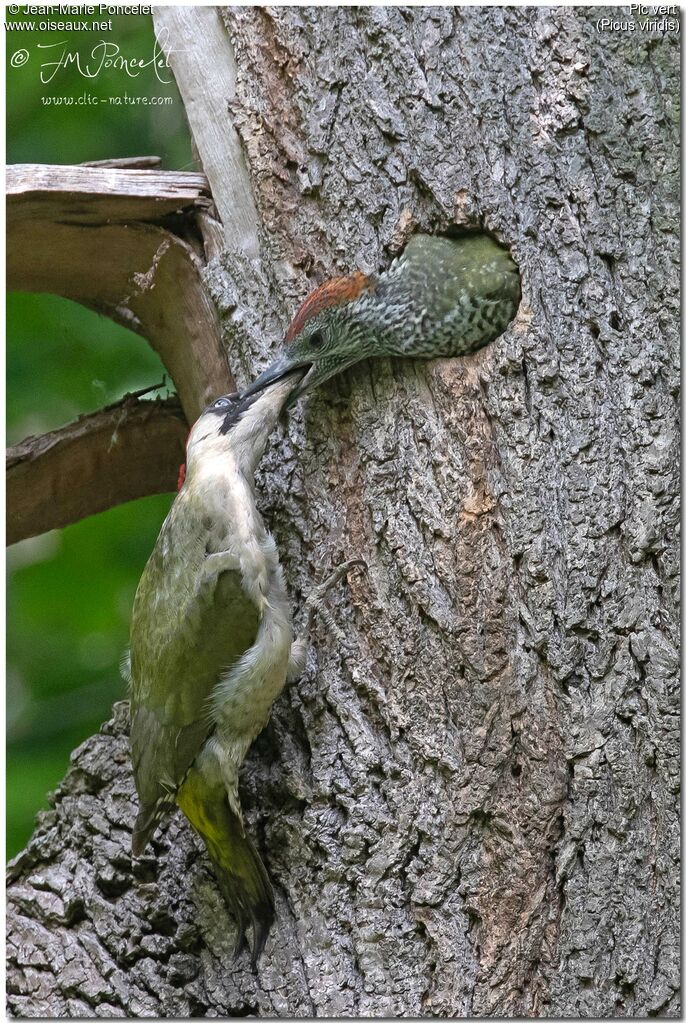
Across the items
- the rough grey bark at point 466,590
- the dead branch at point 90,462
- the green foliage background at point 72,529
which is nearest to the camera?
the rough grey bark at point 466,590

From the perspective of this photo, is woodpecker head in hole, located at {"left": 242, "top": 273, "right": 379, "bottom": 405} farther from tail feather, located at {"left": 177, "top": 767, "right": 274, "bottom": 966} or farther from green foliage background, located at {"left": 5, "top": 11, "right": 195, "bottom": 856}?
green foliage background, located at {"left": 5, "top": 11, "right": 195, "bottom": 856}

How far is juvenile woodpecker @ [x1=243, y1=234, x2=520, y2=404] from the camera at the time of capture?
2535 mm

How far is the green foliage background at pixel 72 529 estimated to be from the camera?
12.4ft

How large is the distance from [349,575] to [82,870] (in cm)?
121

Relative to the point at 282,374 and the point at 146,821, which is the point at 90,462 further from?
the point at 146,821

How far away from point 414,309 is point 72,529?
213 centimetres

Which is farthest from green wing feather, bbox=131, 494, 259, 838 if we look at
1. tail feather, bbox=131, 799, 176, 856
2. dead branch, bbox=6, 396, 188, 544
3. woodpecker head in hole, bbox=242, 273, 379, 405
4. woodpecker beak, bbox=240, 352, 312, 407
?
dead branch, bbox=6, 396, 188, 544

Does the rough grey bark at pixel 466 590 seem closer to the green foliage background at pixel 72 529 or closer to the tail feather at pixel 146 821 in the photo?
the tail feather at pixel 146 821

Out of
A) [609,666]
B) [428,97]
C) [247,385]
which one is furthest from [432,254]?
[609,666]

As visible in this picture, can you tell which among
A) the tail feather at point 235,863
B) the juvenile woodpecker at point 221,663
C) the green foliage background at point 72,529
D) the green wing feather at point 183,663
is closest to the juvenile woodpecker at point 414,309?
the juvenile woodpecker at point 221,663

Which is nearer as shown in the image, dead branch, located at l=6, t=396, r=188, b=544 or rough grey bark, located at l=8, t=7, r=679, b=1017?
rough grey bark, located at l=8, t=7, r=679, b=1017

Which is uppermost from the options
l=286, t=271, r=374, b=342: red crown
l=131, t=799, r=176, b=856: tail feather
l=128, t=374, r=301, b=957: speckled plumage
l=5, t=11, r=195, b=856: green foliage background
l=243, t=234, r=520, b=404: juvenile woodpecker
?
l=5, t=11, r=195, b=856: green foliage background

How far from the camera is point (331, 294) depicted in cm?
261

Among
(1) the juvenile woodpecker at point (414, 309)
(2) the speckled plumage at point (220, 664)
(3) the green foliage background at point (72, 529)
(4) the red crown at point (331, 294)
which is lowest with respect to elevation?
(2) the speckled plumage at point (220, 664)
